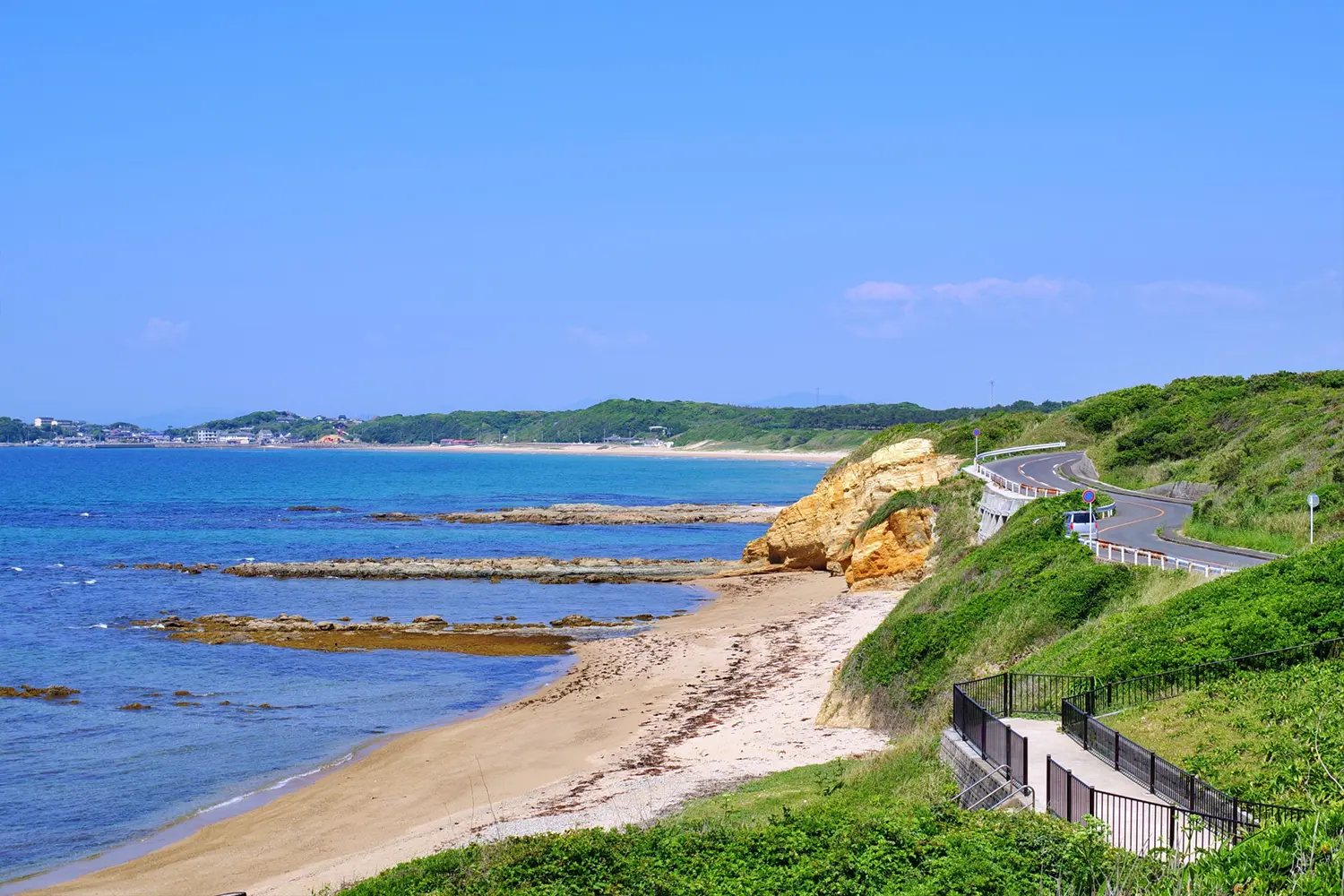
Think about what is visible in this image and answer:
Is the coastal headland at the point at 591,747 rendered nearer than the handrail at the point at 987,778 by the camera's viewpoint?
No

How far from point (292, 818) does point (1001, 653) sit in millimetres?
13757

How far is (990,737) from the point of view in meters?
15.1

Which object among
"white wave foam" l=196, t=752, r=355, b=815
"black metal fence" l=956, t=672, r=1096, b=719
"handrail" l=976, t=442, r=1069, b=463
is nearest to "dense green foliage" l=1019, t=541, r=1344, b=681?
"black metal fence" l=956, t=672, r=1096, b=719

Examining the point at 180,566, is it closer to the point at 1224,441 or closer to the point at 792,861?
the point at 1224,441

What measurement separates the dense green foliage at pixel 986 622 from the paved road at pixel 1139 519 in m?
2.30

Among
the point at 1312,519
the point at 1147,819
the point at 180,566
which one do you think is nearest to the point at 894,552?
the point at 1312,519

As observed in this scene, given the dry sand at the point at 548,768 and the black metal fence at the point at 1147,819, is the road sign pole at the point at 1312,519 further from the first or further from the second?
the black metal fence at the point at 1147,819

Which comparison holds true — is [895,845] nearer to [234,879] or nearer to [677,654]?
[234,879]

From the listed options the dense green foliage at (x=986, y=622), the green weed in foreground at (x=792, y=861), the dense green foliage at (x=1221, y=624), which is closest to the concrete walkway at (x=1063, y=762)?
the green weed in foreground at (x=792, y=861)

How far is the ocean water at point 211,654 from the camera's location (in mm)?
24172

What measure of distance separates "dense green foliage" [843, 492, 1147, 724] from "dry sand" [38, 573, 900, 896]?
1358mm

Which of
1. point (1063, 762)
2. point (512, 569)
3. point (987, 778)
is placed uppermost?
point (1063, 762)

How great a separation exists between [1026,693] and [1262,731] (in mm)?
4402

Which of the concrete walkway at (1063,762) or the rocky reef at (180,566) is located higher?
the concrete walkway at (1063,762)
